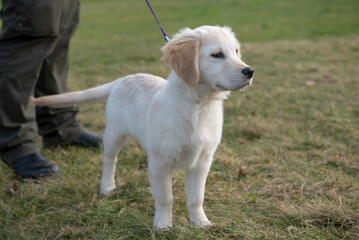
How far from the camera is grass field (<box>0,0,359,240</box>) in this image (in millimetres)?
2225

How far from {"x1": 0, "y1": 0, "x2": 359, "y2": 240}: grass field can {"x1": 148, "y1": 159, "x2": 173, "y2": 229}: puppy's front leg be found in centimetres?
7

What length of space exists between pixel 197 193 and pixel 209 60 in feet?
2.71

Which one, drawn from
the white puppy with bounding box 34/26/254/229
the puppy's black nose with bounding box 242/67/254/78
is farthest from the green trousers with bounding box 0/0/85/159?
the puppy's black nose with bounding box 242/67/254/78

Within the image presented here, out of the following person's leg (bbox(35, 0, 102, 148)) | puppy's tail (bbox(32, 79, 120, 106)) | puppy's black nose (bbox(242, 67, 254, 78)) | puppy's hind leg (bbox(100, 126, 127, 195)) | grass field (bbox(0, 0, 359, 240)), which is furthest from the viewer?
person's leg (bbox(35, 0, 102, 148))

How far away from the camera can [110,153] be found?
281 centimetres

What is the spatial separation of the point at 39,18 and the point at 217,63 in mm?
1468

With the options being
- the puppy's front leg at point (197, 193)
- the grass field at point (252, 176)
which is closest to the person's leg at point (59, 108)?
the grass field at point (252, 176)

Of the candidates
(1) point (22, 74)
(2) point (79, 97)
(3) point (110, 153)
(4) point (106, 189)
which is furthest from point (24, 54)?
(4) point (106, 189)

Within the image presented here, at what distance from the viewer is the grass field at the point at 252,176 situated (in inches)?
87.6

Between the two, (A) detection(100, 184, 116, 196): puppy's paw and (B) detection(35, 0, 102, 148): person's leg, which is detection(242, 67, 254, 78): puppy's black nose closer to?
(A) detection(100, 184, 116, 196): puppy's paw

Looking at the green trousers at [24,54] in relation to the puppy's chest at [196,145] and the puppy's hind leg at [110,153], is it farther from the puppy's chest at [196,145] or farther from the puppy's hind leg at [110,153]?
the puppy's chest at [196,145]

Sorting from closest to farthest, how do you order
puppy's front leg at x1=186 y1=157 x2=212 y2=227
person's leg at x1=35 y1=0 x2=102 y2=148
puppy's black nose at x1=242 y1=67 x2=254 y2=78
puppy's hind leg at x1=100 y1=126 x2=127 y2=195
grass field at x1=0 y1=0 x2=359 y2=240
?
puppy's black nose at x1=242 y1=67 x2=254 y2=78, grass field at x1=0 y1=0 x2=359 y2=240, puppy's front leg at x1=186 y1=157 x2=212 y2=227, puppy's hind leg at x1=100 y1=126 x2=127 y2=195, person's leg at x1=35 y1=0 x2=102 y2=148

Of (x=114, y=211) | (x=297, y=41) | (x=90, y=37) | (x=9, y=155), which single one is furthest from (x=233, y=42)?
(x=90, y=37)

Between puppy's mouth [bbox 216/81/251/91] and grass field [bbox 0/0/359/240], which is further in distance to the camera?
grass field [bbox 0/0/359/240]
